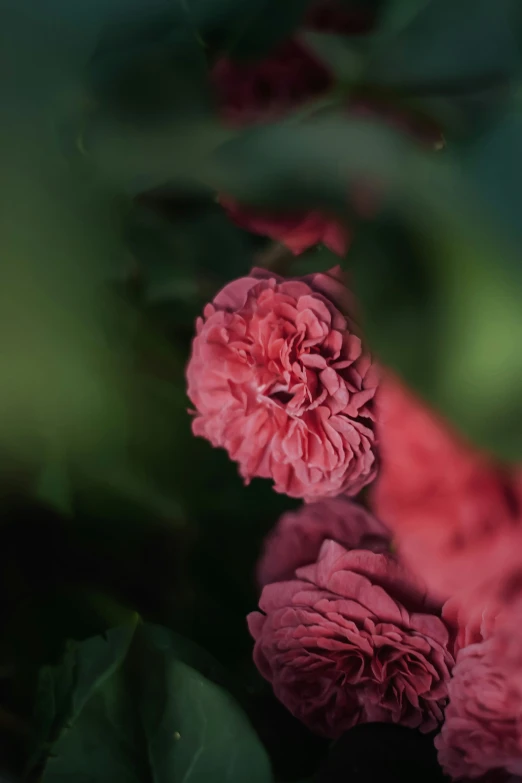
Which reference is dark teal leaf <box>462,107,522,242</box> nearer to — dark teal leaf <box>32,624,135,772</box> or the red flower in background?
the red flower in background

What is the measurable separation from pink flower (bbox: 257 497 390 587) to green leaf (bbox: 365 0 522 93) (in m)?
0.25

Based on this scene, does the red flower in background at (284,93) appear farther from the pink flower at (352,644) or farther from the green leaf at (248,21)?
the pink flower at (352,644)

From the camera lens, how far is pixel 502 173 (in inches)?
14.2

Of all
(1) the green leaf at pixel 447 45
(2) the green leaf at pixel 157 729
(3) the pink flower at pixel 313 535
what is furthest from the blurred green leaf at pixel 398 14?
(2) the green leaf at pixel 157 729

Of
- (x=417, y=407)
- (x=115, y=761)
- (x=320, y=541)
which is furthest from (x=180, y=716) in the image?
(x=417, y=407)

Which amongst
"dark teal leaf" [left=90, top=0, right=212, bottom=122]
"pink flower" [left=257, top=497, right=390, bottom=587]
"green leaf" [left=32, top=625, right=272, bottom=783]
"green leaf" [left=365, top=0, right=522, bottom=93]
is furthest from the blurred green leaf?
"green leaf" [left=32, top=625, right=272, bottom=783]

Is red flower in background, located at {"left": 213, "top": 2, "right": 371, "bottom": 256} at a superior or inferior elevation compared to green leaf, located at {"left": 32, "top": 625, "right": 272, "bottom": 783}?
superior

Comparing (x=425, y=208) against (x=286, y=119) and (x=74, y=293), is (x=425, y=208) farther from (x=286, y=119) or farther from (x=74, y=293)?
(x=74, y=293)

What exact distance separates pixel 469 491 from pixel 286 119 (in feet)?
0.78

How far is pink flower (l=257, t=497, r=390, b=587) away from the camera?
43 cm

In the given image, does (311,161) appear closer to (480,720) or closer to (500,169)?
(500,169)

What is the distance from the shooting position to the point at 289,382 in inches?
16.6

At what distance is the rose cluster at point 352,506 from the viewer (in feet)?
1.29

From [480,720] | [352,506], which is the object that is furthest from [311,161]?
[480,720]
